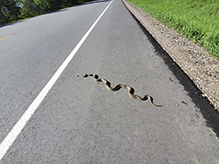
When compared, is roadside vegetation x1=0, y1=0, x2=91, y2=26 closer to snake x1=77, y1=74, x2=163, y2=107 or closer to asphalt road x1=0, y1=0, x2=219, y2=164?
asphalt road x1=0, y1=0, x2=219, y2=164

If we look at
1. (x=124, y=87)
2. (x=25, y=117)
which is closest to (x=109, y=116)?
(x=124, y=87)

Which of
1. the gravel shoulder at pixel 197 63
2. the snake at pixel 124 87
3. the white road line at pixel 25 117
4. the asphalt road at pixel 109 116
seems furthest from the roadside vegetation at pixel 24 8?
the snake at pixel 124 87

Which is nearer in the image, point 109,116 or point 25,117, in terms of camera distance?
point 109,116

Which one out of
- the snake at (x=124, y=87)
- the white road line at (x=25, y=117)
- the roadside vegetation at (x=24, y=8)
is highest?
the white road line at (x=25, y=117)

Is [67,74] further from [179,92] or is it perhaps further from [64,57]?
[179,92]

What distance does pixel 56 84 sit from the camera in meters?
3.15

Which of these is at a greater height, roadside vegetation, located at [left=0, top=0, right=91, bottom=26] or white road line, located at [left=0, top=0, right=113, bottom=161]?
white road line, located at [left=0, top=0, right=113, bottom=161]

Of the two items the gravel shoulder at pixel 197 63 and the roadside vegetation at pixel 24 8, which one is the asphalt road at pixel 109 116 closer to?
the gravel shoulder at pixel 197 63

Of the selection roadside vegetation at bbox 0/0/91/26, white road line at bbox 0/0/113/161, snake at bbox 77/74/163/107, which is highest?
white road line at bbox 0/0/113/161

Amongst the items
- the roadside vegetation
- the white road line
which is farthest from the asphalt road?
the roadside vegetation

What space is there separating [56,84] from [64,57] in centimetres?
159

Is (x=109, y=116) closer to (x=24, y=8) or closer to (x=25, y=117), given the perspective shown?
(x=25, y=117)

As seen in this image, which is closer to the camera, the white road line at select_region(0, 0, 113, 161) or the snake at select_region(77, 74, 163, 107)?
the white road line at select_region(0, 0, 113, 161)

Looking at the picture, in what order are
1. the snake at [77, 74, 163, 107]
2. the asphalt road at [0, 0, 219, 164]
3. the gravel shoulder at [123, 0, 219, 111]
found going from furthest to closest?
the snake at [77, 74, 163, 107]
the gravel shoulder at [123, 0, 219, 111]
the asphalt road at [0, 0, 219, 164]
